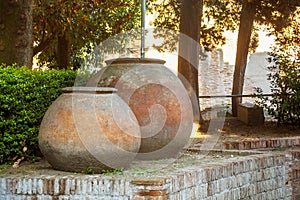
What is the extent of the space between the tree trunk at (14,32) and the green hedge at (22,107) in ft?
5.12

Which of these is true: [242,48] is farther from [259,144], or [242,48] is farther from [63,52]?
[259,144]

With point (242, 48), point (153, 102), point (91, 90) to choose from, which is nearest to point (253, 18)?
point (242, 48)

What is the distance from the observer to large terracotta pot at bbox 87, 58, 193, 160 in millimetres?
8172

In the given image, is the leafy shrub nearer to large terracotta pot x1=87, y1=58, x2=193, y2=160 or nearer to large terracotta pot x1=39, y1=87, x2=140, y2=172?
large terracotta pot x1=87, y1=58, x2=193, y2=160

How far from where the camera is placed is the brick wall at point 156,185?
6250mm

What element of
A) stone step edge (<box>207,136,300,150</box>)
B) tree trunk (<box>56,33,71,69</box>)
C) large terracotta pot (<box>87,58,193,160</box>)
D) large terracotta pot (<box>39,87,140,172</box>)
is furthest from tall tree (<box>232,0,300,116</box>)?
large terracotta pot (<box>39,87,140,172</box>)

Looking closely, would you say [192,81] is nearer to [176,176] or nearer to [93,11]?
[93,11]

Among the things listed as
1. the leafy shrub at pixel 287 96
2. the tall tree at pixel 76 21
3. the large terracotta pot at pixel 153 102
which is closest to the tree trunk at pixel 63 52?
the tall tree at pixel 76 21

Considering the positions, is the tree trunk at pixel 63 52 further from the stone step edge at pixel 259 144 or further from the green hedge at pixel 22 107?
the green hedge at pixel 22 107

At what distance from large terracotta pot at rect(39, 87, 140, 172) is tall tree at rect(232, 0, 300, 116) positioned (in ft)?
35.1

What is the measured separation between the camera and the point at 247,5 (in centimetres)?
1817

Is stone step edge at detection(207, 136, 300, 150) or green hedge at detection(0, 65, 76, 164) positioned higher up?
green hedge at detection(0, 65, 76, 164)

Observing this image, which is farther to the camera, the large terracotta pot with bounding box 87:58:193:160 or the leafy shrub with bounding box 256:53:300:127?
the leafy shrub with bounding box 256:53:300:127

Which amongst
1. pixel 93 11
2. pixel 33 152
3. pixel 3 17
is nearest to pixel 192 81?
pixel 93 11
